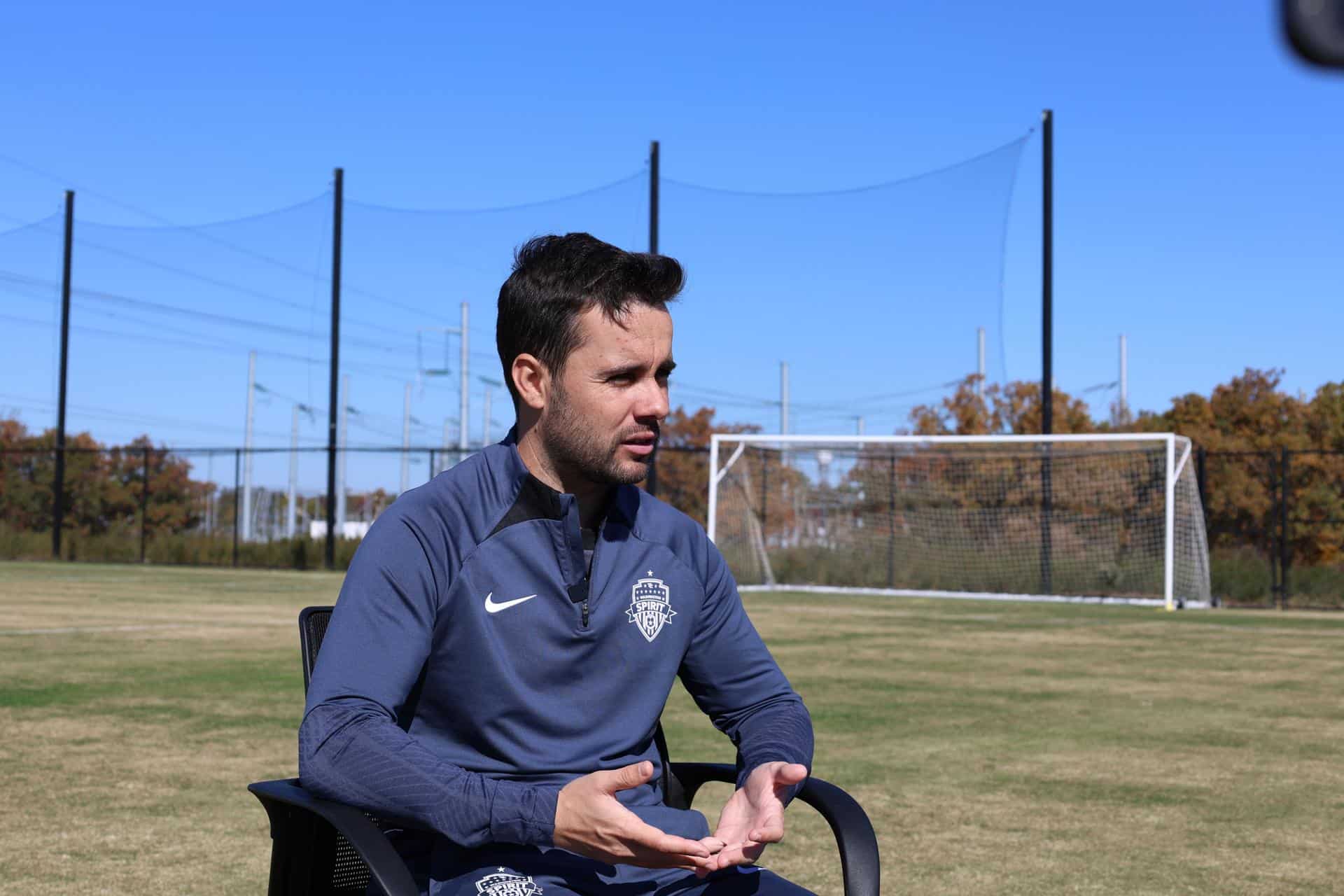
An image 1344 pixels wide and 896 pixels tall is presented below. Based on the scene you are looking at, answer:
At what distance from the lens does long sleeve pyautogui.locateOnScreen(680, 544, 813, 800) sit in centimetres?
248

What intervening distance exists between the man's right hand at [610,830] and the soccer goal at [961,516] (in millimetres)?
22099

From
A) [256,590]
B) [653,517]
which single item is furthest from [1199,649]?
[256,590]

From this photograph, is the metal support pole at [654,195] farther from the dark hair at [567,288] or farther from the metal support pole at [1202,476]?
the dark hair at [567,288]

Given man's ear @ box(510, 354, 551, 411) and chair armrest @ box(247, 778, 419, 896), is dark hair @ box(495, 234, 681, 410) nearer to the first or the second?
man's ear @ box(510, 354, 551, 411)

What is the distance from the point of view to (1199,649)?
45.8 ft

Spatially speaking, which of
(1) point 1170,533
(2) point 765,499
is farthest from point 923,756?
(2) point 765,499

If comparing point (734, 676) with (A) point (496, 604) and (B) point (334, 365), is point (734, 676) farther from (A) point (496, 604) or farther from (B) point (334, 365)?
(B) point (334, 365)

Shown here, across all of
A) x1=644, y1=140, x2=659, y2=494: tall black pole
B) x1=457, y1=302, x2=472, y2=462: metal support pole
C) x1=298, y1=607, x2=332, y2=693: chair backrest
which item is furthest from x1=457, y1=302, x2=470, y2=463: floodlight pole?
x1=298, y1=607, x2=332, y2=693: chair backrest

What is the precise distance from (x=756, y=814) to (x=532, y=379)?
768mm

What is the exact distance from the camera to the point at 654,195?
30172 mm

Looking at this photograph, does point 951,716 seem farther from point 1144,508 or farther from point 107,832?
point 1144,508

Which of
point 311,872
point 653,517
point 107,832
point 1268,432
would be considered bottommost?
point 107,832

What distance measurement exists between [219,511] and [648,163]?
17.0 m

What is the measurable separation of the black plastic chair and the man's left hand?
3.5 inches
